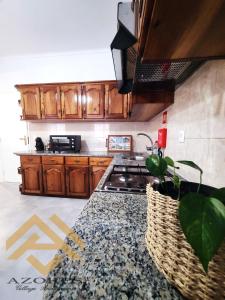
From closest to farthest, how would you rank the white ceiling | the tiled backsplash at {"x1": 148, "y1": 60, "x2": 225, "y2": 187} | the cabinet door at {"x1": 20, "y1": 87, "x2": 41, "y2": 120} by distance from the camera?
the tiled backsplash at {"x1": 148, "y1": 60, "x2": 225, "y2": 187} < the white ceiling < the cabinet door at {"x1": 20, "y1": 87, "x2": 41, "y2": 120}

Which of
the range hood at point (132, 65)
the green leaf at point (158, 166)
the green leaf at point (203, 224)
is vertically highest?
the range hood at point (132, 65)

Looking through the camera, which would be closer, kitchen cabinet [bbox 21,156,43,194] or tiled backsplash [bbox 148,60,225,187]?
tiled backsplash [bbox 148,60,225,187]

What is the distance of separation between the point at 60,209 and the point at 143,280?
89.8 inches

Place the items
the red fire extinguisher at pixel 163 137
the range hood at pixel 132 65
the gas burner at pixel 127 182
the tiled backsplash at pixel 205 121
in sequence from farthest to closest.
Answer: the red fire extinguisher at pixel 163 137 < the gas burner at pixel 127 182 < the tiled backsplash at pixel 205 121 < the range hood at pixel 132 65

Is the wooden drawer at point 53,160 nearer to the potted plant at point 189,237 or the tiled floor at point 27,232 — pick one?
the tiled floor at point 27,232

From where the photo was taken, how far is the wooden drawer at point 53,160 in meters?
2.69

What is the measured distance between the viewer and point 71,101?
2.71m

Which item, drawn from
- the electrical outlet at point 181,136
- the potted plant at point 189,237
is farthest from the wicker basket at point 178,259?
the electrical outlet at point 181,136

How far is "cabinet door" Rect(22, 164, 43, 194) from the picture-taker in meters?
2.79

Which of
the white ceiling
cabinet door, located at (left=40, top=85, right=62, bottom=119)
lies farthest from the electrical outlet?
cabinet door, located at (left=40, top=85, right=62, bottom=119)

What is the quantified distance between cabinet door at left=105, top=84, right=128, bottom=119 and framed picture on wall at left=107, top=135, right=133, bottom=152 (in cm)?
42

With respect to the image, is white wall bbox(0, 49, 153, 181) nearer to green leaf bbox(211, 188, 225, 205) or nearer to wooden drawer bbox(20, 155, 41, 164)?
wooden drawer bbox(20, 155, 41, 164)

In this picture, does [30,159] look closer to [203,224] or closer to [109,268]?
[109,268]

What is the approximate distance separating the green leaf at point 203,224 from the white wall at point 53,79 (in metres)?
2.68
